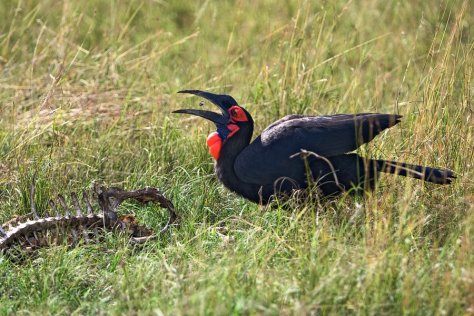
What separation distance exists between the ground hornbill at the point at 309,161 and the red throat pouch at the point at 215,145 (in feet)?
0.12

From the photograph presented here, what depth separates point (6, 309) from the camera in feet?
12.8

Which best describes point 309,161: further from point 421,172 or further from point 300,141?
point 421,172

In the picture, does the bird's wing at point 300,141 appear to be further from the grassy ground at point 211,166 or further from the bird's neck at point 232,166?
the grassy ground at point 211,166

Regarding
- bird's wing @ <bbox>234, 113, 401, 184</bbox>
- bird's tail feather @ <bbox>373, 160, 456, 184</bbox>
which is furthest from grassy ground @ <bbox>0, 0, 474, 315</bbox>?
bird's wing @ <bbox>234, 113, 401, 184</bbox>

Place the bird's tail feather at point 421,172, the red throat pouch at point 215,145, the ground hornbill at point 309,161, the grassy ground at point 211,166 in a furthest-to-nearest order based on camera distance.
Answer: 1. the red throat pouch at point 215,145
2. the ground hornbill at point 309,161
3. the bird's tail feather at point 421,172
4. the grassy ground at point 211,166

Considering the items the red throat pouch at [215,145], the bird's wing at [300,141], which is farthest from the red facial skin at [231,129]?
the bird's wing at [300,141]

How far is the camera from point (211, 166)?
18.2ft

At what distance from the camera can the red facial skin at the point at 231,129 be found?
5.11 metres

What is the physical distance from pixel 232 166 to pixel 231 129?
0.77 feet

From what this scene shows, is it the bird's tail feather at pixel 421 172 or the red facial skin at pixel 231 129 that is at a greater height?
the red facial skin at pixel 231 129

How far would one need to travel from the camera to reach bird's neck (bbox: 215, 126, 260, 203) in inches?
194

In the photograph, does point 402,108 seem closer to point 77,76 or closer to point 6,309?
point 77,76

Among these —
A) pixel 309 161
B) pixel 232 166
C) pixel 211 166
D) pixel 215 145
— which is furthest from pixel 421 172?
pixel 211 166

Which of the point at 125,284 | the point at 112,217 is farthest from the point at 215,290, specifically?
the point at 112,217
